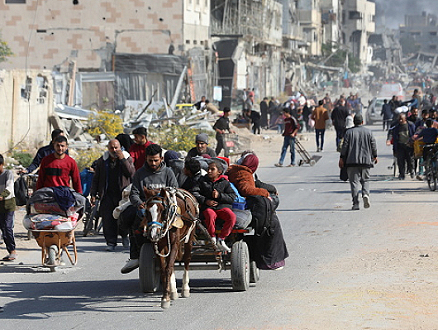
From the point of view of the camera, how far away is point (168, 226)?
27.7 ft

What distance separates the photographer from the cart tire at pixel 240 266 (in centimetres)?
947

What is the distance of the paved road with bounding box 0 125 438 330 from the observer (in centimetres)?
833

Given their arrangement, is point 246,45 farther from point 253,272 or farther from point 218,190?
point 218,190

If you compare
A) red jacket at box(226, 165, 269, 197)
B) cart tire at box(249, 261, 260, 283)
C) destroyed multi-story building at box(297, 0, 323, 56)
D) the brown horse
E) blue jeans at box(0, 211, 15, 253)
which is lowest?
cart tire at box(249, 261, 260, 283)

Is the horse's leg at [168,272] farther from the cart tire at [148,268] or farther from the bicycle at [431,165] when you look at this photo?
the bicycle at [431,165]

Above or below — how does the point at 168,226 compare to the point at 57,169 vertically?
below

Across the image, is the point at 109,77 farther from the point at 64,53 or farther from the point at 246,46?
the point at 246,46

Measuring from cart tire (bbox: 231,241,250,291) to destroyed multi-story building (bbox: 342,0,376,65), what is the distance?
132740 mm

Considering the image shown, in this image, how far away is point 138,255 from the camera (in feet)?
32.3

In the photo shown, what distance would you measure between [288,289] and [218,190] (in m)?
1.31

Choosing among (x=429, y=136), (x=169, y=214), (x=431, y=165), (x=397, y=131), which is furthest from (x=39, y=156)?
(x=397, y=131)

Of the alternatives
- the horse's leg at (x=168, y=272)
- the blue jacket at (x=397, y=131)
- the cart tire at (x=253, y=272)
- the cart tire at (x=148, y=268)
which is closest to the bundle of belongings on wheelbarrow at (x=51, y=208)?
the cart tire at (x=148, y=268)

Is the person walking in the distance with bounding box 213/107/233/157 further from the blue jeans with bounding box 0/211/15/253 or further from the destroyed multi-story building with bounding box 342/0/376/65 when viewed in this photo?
the destroyed multi-story building with bounding box 342/0/376/65

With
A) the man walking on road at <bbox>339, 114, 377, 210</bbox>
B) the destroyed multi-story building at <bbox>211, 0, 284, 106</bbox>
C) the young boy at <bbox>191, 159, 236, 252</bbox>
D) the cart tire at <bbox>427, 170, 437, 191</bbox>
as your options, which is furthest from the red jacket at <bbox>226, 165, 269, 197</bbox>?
the destroyed multi-story building at <bbox>211, 0, 284, 106</bbox>
